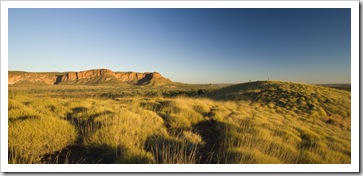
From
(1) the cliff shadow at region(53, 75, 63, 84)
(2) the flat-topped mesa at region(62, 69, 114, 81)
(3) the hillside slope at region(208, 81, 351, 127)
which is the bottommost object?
(3) the hillside slope at region(208, 81, 351, 127)

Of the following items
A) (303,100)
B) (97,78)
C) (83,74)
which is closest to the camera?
(303,100)

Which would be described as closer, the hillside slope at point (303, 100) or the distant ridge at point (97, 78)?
the hillside slope at point (303, 100)

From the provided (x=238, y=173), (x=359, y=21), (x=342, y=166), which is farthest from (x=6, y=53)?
(x=359, y=21)

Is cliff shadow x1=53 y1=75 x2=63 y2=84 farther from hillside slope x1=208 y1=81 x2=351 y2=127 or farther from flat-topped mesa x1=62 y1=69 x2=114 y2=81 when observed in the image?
hillside slope x1=208 y1=81 x2=351 y2=127

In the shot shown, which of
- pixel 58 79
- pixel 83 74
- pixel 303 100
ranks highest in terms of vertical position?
pixel 83 74

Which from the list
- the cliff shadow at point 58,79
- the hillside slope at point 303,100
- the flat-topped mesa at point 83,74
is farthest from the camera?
the flat-topped mesa at point 83,74

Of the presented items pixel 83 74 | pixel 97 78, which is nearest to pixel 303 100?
pixel 97 78

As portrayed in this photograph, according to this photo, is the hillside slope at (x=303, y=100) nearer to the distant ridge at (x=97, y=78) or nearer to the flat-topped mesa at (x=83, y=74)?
the distant ridge at (x=97, y=78)

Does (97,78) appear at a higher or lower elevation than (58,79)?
higher

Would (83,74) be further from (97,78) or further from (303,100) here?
(303,100)

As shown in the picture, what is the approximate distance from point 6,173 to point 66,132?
0.98m

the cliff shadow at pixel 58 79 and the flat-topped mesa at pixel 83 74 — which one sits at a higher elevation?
the flat-topped mesa at pixel 83 74

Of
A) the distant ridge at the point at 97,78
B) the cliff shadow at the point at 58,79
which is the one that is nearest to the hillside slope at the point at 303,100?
the distant ridge at the point at 97,78

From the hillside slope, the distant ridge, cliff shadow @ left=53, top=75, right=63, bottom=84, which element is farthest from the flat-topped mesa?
the hillside slope
